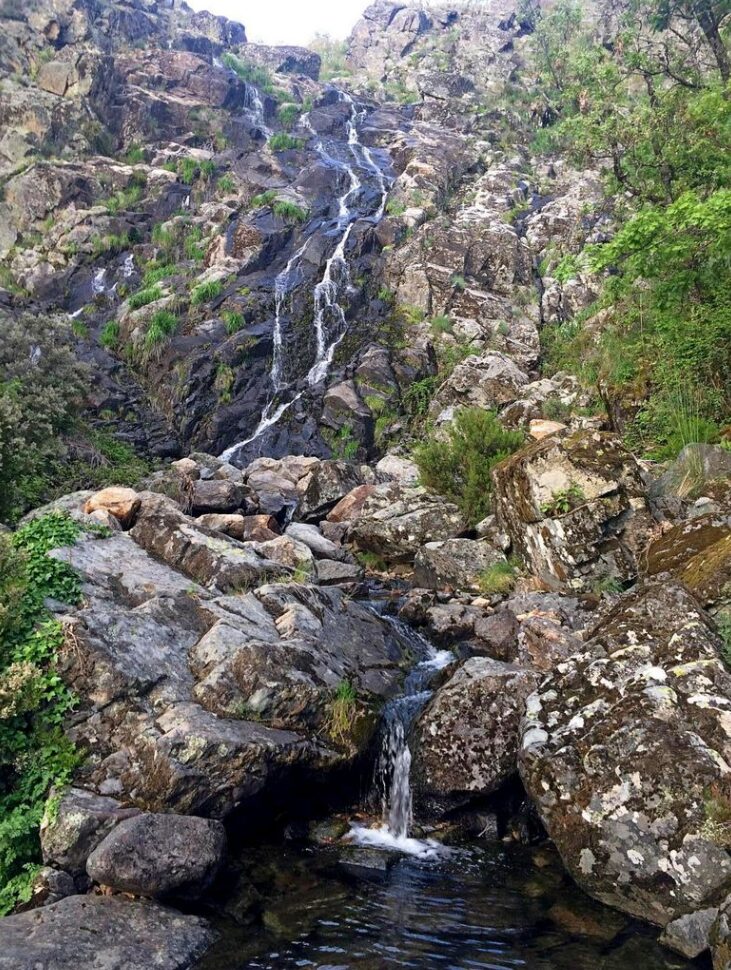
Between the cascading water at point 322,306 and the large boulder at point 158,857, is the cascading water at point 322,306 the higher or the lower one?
the higher one

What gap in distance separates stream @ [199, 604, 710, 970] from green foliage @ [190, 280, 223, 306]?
27850 mm

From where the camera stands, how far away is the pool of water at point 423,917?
494 centimetres

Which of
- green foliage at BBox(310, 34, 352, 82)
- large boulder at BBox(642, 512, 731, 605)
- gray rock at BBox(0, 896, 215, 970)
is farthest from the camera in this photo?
green foliage at BBox(310, 34, 352, 82)

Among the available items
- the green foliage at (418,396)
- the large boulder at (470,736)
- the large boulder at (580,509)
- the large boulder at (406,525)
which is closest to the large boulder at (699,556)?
the large boulder at (580,509)

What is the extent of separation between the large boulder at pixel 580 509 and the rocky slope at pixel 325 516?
0.04m

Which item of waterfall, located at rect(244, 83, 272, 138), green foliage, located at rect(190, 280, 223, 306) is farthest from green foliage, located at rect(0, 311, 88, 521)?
waterfall, located at rect(244, 83, 272, 138)

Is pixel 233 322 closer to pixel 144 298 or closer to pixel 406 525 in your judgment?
pixel 144 298

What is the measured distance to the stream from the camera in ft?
16.3

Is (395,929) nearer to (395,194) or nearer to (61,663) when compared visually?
(61,663)

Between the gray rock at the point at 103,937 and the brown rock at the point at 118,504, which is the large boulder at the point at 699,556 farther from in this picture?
the brown rock at the point at 118,504

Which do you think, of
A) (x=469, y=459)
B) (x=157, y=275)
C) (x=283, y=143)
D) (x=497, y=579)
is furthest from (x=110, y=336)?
(x=497, y=579)

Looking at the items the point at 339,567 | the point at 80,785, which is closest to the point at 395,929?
the point at 80,785

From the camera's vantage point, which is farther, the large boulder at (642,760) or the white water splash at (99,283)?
the white water splash at (99,283)

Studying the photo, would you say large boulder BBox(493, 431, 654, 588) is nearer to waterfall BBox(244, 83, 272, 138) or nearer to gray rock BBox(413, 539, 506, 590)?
gray rock BBox(413, 539, 506, 590)
